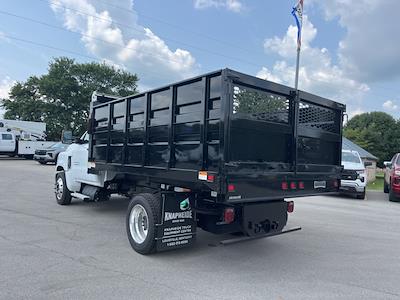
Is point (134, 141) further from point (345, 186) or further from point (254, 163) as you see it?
point (345, 186)

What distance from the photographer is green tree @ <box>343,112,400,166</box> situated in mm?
55469

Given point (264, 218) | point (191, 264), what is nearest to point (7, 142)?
point (191, 264)

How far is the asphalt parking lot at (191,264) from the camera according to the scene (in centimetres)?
418

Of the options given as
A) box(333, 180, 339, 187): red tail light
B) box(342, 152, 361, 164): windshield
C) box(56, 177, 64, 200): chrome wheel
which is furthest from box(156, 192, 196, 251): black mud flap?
box(342, 152, 361, 164): windshield

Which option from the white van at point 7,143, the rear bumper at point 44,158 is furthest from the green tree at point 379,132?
the white van at point 7,143

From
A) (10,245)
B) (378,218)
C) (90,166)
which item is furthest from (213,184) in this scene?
(378,218)

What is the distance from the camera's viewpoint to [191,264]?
5180mm

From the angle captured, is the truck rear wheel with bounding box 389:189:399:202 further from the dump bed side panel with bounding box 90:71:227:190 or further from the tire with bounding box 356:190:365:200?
the dump bed side panel with bounding box 90:71:227:190

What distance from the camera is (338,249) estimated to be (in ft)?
20.5

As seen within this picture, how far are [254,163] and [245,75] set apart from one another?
3.77ft

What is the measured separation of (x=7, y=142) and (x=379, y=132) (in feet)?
195

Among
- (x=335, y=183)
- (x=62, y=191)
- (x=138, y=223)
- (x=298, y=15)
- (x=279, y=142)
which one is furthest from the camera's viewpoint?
(x=298, y=15)

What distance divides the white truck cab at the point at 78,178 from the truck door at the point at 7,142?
25353 mm

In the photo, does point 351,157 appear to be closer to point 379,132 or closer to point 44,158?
point 44,158
